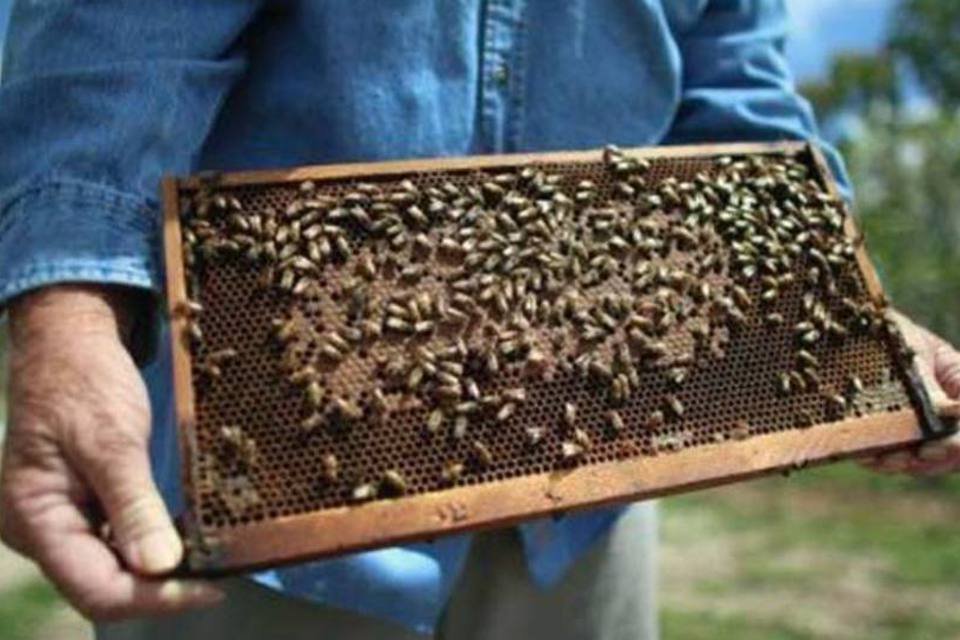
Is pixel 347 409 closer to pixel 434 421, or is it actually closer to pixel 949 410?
pixel 434 421

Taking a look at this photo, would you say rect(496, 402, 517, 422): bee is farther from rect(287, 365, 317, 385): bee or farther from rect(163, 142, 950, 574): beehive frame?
rect(287, 365, 317, 385): bee

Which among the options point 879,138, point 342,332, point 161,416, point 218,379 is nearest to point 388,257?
point 342,332

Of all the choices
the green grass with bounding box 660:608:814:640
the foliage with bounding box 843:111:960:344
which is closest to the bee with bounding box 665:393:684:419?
the green grass with bounding box 660:608:814:640

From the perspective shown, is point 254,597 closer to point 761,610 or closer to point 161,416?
point 161,416

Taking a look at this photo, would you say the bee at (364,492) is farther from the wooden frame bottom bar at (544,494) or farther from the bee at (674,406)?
the bee at (674,406)

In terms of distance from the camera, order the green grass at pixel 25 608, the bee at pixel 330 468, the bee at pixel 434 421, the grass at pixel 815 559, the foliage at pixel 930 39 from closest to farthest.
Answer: the bee at pixel 330 468 < the bee at pixel 434 421 < the green grass at pixel 25 608 < the grass at pixel 815 559 < the foliage at pixel 930 39

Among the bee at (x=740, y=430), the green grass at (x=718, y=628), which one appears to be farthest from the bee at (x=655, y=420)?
the green grass at (x=718, y=628)

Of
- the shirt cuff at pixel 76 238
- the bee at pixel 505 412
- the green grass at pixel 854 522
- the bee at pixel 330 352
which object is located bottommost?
the green grass at pixel 854 522

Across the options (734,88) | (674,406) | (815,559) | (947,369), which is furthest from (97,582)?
(815,559)
